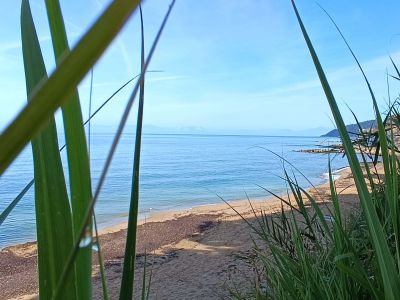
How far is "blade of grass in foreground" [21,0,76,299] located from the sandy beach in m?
4.46

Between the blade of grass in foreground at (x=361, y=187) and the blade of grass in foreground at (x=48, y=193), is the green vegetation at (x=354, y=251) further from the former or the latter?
the blade of grass in foreground at (x=48, y=193)

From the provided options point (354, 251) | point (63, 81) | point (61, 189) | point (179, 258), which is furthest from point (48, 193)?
point (179, 258)

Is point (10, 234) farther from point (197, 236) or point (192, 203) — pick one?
point (192, 203)

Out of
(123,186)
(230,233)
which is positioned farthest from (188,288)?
(123,186)

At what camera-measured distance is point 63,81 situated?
Answer: 15cm

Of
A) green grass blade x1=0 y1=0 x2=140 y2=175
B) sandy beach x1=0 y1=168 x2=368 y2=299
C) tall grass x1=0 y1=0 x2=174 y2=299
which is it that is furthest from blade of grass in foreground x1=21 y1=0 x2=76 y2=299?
sandy beach x1=0 y1=168 x2=368 y2=299

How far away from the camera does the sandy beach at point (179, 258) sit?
6836 millimetres

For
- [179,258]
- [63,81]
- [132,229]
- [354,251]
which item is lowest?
[179,258]

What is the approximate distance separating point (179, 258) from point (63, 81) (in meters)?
9.32

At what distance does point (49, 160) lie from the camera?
0.39 meters

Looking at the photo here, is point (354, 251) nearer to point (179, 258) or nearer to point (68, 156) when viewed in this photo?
point (68, 156)

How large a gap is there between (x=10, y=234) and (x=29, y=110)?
1430 centimetres

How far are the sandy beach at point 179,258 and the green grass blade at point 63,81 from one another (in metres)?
4.71

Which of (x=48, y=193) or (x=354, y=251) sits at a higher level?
(x=48, y=193)
